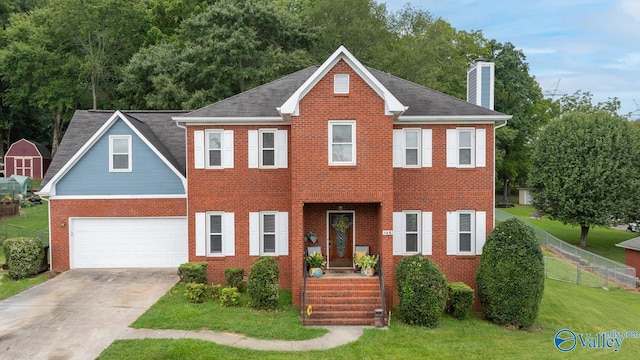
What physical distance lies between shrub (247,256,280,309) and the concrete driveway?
353 centimetres

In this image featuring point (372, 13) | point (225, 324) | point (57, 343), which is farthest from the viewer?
point (372, 13)

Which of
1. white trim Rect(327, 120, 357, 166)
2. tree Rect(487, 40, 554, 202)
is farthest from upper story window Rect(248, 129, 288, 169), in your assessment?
tree Rect(487, 40, 554, 202)

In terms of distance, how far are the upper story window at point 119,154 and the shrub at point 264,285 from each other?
26.3 ft

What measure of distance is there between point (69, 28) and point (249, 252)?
138 feet

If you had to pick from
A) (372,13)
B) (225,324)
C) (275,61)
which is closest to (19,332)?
(225,324)

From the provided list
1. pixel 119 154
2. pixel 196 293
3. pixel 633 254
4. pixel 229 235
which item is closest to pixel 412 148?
pixel 229 235

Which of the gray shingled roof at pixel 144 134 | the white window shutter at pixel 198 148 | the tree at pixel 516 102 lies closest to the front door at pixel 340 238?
the white window shutter at pixel 198 148

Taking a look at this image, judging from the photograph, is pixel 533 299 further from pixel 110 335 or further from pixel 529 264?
pixel 110 335

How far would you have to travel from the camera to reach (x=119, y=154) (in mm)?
18328

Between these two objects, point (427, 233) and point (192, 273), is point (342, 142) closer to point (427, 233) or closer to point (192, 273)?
point (427, 233)

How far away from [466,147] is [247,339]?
10.4 metres

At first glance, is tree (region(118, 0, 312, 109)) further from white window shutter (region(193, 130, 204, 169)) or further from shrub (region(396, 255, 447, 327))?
shrub (region(396, 255, 447, 327))

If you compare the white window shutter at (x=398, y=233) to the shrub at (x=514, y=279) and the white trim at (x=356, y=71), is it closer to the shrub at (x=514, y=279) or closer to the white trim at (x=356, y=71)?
the shrub at (x=514, y=279)

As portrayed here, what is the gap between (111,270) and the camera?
18.4m
